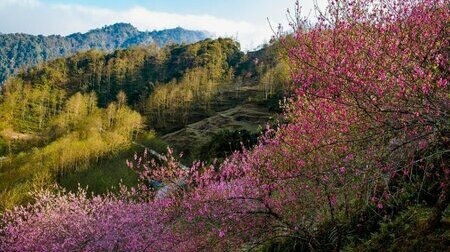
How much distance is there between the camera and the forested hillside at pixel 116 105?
124 ft

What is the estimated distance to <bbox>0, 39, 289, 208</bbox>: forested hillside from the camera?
37.7 m

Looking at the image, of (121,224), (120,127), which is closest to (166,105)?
(120,127)

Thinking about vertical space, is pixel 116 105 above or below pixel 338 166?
below

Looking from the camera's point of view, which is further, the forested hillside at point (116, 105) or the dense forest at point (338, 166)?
the forested hillside at point (116, 105)

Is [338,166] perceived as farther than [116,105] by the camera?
No

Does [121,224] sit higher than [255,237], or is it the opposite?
[255,237]

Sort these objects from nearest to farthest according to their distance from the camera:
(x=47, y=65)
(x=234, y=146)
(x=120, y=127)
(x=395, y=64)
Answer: (x=395, y=64), (x=234, y=146), (x=120, y=127), (x=47, y=65)

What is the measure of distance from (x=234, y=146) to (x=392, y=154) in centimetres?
2487

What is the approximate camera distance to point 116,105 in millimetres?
95125

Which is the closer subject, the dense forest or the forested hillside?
the dense forest

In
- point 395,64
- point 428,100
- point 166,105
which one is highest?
point 395,64

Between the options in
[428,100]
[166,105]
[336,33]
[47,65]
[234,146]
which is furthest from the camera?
[47,65]

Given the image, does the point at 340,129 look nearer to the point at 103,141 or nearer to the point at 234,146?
the point at 234,146

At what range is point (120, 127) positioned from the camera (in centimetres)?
5938
